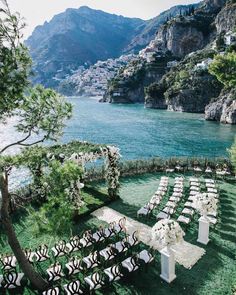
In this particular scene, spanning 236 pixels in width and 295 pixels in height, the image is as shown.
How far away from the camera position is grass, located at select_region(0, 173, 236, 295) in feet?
44.2

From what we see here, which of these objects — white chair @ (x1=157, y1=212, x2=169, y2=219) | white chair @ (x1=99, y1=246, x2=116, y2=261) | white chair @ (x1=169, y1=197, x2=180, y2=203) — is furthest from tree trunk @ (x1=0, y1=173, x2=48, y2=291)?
white chair @ (x1=169, y1=197, x2=180, y2=203)

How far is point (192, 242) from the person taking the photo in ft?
55.7

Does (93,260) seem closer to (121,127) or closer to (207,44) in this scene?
(121,127)

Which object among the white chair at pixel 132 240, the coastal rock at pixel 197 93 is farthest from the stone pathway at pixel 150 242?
the coastal rock at pixel 197 93

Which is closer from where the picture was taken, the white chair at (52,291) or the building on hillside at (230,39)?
the white chair at (52,291)

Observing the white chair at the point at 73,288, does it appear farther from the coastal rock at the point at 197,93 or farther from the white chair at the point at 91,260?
the coastal rock at the point at 197,93

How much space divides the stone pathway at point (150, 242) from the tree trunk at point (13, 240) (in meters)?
5.95

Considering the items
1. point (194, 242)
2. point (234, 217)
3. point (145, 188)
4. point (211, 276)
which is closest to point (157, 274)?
point (211, 276)

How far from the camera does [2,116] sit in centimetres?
1066

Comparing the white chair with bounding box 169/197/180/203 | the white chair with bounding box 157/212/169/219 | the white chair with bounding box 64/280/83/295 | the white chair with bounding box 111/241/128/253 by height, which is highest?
the white chair with bounding box 169/197/180/203

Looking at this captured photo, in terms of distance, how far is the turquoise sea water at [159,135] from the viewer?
2271 inches

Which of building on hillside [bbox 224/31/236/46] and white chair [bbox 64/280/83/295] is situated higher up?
building on hillside [bbox 224/31/236/46]

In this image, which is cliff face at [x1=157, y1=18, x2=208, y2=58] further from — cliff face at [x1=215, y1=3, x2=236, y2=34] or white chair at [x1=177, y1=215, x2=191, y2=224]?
white chair at [x1=177, y1=215, x2=191, y2=224]

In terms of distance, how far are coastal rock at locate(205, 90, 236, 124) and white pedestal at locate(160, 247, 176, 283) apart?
76756mm
